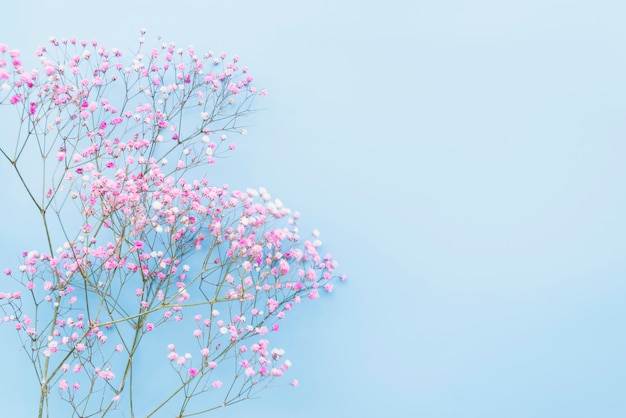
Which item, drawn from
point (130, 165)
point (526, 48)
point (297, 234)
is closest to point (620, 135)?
point (526, 48)

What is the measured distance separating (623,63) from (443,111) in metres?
0.72

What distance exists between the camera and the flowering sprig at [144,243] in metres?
2.19

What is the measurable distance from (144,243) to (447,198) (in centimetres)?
124

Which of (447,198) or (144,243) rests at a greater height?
(144,243)

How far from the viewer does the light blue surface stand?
223cm

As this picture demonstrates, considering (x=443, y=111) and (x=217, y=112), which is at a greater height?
(x=217, y=112)

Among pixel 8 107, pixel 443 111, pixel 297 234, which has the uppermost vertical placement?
pixel 8 107

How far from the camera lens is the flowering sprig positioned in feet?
7.18

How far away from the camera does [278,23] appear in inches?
99.5

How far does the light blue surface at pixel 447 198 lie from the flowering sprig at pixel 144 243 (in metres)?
0.13

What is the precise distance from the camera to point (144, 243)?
7.73 feet

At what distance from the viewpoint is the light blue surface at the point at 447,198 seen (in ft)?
7.32

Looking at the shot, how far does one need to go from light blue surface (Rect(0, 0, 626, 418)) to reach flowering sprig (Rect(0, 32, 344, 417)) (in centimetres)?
13

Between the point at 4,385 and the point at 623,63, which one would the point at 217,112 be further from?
the point at 623,63
